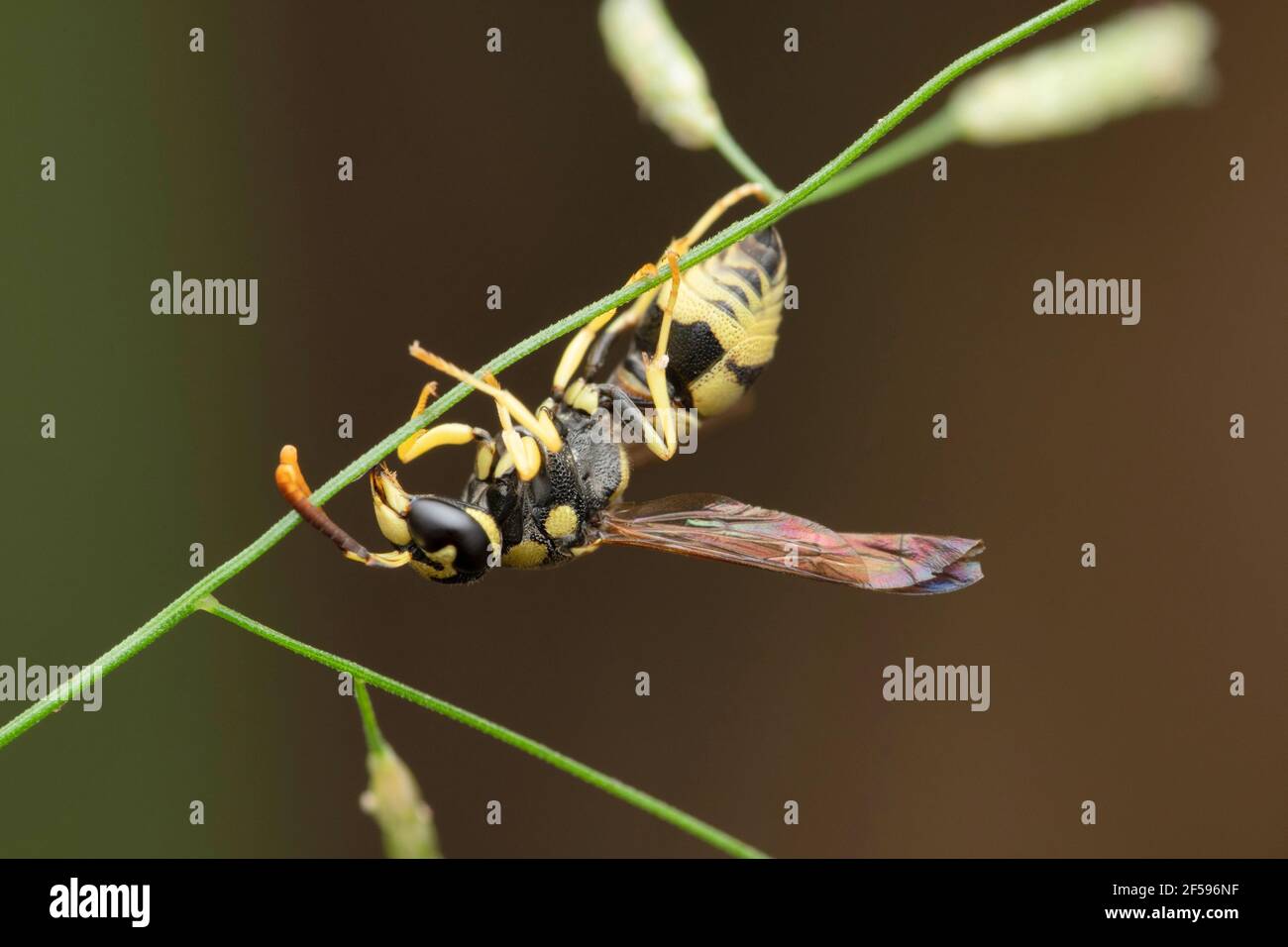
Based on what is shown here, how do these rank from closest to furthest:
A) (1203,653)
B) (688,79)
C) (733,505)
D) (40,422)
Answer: (688,79), (733,505), (40,422), (1203,653)

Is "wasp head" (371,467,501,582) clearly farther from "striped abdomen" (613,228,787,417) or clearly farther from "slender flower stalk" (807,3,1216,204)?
"slender flower stalk" (807,3,1216,204)

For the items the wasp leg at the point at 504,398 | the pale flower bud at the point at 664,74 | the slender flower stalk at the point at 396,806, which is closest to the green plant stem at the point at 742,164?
the pale flower bud at the point at 664,74

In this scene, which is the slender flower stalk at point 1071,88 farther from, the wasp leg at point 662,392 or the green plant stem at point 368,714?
the green plant stem at point 368,714

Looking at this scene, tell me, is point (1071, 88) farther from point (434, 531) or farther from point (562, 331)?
point (434, 531)

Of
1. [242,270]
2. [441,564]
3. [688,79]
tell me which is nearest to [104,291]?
[242,270]

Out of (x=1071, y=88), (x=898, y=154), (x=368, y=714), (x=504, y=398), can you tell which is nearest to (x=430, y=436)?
(x=504, y=398)

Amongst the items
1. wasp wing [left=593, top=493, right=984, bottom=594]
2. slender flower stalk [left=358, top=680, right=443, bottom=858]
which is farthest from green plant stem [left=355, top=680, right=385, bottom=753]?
wasp wing [left=593, top=493, right=984, bottom=594]

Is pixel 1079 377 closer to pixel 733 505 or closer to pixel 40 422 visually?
pixel 733 505
